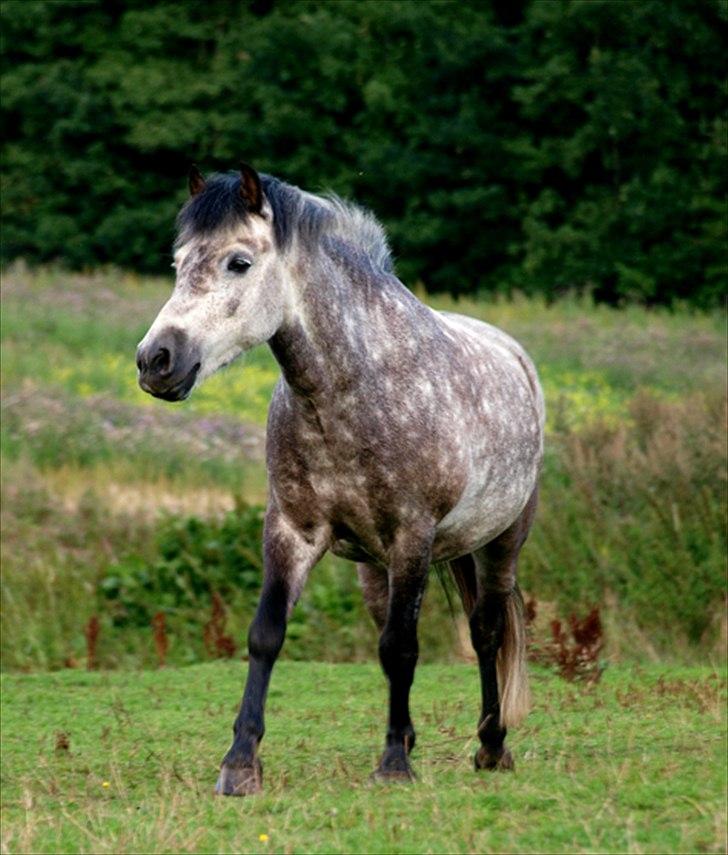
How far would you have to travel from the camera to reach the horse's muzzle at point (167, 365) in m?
6.70

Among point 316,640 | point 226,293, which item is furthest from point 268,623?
point 316,640

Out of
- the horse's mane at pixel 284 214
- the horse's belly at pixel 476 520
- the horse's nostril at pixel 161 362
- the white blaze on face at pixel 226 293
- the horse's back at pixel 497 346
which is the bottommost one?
the horse's belly at pixel 476 520

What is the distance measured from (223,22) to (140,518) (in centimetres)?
3076

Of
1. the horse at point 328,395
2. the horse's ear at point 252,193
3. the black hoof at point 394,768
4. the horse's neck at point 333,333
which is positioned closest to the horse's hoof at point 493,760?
the horse at point 328,395

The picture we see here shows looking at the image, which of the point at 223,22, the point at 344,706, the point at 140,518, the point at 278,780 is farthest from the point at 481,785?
the point at 223,22

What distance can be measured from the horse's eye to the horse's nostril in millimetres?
508

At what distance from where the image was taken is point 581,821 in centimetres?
588

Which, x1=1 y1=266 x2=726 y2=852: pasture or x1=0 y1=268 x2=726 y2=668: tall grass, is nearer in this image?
x1=1 y1=266 x2=726 y2=852: pasture

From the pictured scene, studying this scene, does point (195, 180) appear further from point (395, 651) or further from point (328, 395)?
point (395, 651)

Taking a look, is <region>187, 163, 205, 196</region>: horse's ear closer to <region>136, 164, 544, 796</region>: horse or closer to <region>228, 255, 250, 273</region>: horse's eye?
<region>136, 164, 544, 796</region>: horse

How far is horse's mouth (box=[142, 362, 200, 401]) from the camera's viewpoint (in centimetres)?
673

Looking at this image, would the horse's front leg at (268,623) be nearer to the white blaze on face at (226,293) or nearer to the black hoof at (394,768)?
the black hoof at (394,768)

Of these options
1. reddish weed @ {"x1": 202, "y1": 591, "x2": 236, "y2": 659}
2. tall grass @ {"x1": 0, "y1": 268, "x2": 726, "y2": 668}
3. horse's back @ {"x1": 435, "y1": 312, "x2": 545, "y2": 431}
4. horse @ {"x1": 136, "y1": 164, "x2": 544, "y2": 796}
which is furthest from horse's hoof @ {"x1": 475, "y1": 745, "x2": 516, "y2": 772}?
reddish weed @ {"x1": 202, "y1": 591, "x2": 236, "y2": 659}

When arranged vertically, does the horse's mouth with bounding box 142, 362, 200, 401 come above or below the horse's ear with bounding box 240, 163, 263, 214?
below
